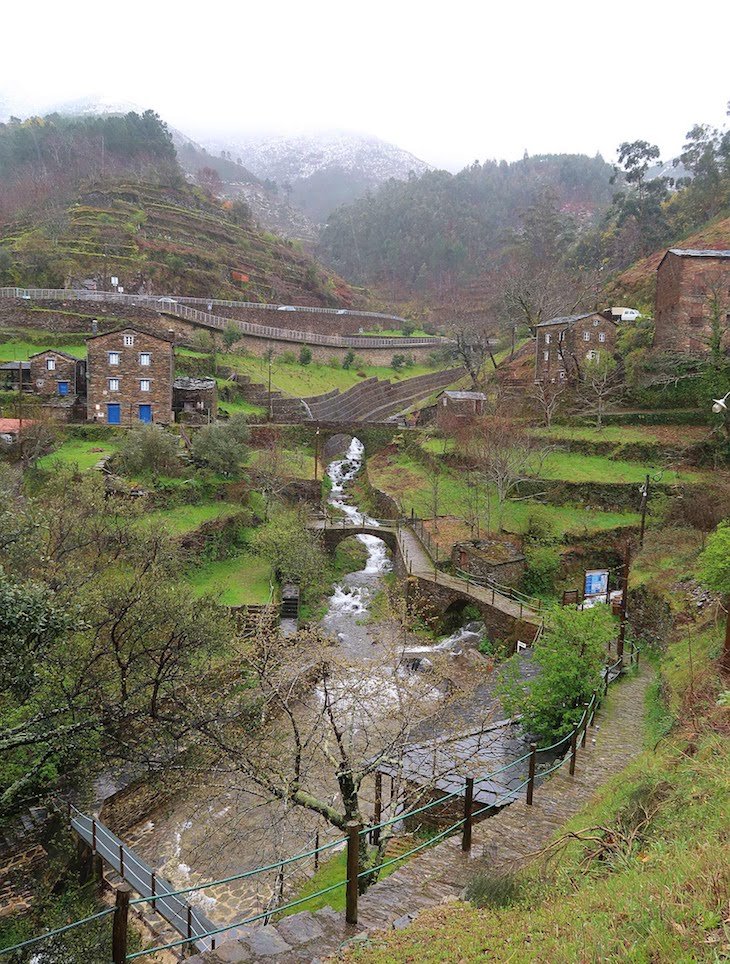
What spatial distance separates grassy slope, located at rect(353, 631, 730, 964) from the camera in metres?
4.00

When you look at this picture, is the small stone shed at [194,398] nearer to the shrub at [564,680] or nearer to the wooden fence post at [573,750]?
the shrub at [564,680]

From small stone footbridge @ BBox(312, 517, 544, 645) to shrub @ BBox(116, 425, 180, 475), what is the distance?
7.14 m

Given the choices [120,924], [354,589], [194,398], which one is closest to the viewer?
[120,924]

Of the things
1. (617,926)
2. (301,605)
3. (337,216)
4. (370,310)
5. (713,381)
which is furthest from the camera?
(337,216)

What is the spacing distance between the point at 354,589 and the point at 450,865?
803 inches

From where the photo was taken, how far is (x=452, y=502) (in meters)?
31.1

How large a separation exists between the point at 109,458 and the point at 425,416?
75.8 feet

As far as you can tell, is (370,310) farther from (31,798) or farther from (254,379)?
(31,798)

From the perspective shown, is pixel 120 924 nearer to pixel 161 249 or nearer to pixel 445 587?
pixel 445 587

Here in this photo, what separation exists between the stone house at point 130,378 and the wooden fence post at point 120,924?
31.6 metres

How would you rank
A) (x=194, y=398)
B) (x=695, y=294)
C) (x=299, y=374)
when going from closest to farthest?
1. (x=695, y=294)
2. (x=194, y=398)
3. (x=299, y=374)

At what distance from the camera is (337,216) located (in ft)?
368

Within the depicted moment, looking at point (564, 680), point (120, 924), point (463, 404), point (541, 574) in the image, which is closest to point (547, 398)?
point (463, 404)

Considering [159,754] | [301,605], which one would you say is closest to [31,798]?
[159,754]
